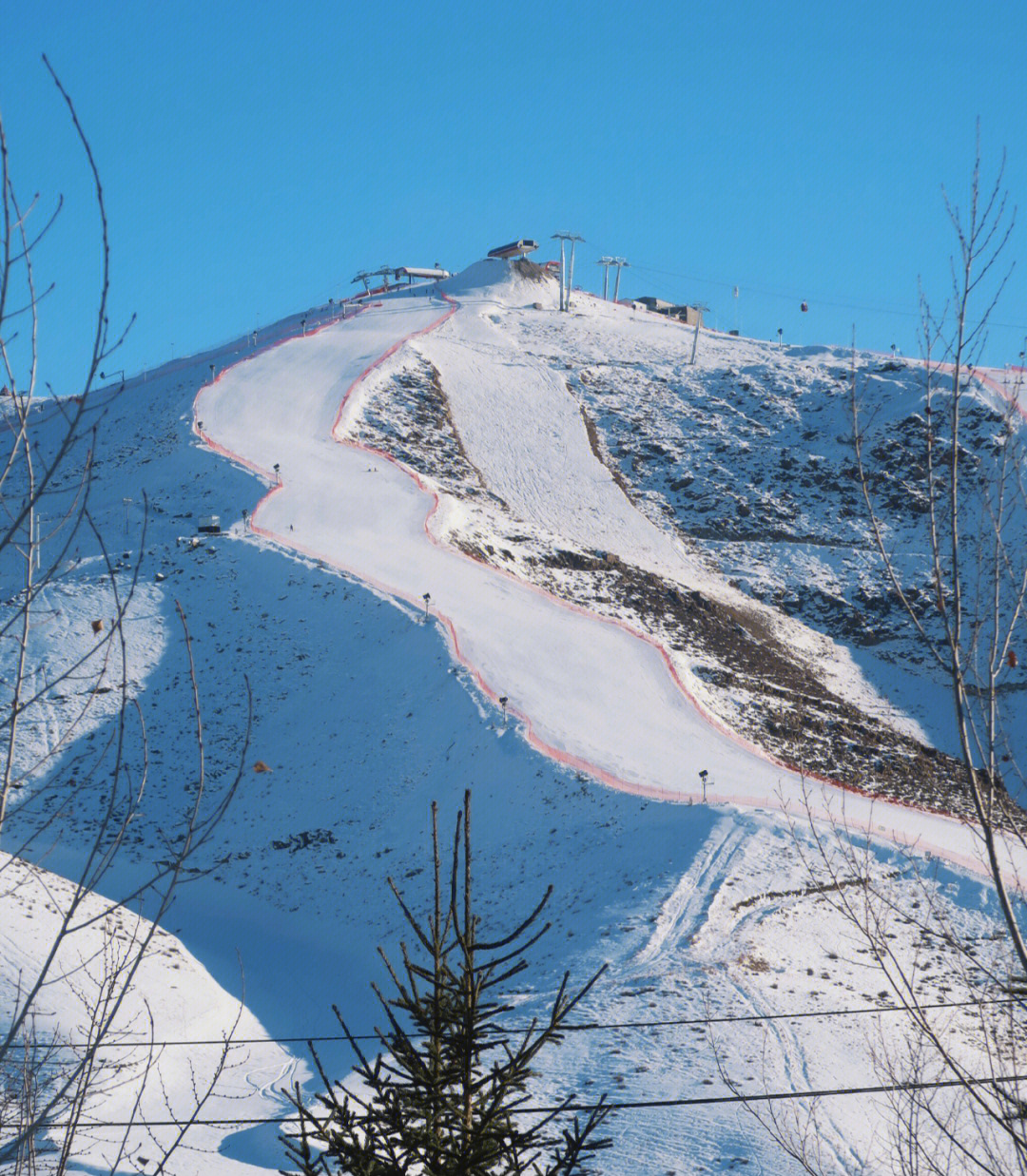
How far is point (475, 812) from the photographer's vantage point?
25.3m

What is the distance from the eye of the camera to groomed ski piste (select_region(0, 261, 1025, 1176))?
15461mm

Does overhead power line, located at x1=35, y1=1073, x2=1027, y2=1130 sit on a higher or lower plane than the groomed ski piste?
lower

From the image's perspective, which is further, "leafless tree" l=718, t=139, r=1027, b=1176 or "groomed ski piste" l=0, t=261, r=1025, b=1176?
"groomed ski piste" l=0, t=261, r=1025, b=1176

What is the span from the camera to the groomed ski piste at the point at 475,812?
15461mm

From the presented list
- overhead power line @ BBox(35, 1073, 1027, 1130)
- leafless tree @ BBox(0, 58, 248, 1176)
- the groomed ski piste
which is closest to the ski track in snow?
the groomed ski piste

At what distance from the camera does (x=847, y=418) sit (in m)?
61.3

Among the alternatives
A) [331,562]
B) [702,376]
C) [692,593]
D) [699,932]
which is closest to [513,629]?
[331,562]

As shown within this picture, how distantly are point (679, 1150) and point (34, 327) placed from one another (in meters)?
11.9

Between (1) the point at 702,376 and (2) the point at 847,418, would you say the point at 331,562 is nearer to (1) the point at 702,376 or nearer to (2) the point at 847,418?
(2) the point at 847,418

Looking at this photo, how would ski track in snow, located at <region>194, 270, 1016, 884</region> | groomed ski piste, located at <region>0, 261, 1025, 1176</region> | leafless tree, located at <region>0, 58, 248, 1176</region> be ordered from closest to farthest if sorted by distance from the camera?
1. leafless tree, located at <region>0, 58, 248, 1176</region>
2. groomed ski piste, located at <region>0, 261, 1025, 1176</region>
3. ski track in snow, located at <region>194, 270, 1016, 884</region>

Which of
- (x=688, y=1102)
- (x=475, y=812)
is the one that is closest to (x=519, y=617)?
(x=475, y=812)

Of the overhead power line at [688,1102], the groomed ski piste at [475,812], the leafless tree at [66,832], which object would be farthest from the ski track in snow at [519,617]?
the leafless tree at [66,832]

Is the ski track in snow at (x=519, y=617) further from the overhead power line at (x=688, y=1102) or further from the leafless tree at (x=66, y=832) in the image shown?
the leafless tree at (x=66, y=832)

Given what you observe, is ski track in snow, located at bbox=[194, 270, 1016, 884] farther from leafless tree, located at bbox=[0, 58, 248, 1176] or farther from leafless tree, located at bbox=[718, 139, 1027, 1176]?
leafless tree, located at bbox=[0, 58, 248, 1176]
